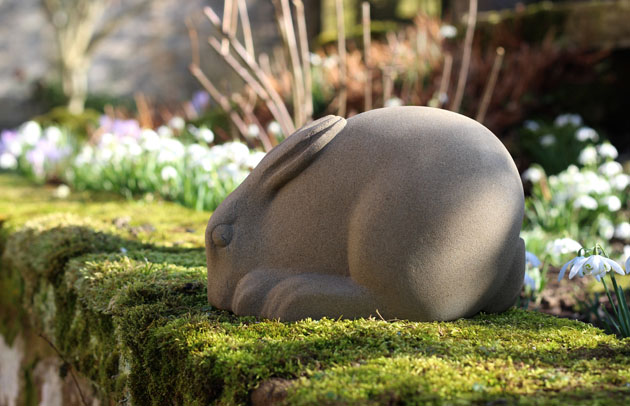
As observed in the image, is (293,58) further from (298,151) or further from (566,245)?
(566,245)

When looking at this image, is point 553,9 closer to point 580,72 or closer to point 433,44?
point 580,72

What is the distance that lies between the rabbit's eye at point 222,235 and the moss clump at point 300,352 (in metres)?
0.25

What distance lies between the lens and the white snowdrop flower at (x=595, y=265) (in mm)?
1965

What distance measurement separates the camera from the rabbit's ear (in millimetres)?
2033

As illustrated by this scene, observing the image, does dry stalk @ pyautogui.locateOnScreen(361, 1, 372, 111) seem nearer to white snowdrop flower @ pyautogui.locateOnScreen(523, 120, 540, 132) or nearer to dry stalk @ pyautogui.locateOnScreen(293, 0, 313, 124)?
dry stalk @ pyautogui.locateOnScreen(293, 0, 313, 124)

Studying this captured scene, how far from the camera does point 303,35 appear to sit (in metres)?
4.07

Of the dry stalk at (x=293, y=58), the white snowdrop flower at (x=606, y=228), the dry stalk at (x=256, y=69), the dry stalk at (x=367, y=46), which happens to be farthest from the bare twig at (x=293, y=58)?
the white snowdrop flower at (x=606, y=228)

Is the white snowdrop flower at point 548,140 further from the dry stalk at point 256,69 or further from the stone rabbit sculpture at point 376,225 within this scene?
the stone rabbit sculpture at point 376,225

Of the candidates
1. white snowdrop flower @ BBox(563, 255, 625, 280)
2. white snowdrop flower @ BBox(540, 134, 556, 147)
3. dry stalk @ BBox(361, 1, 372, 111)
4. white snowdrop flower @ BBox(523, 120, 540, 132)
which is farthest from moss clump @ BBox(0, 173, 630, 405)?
white snowdrop flower @ BBox(523, 120, 540, 132)

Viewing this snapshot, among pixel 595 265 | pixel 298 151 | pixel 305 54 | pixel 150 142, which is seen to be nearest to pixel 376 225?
pixel 298 151

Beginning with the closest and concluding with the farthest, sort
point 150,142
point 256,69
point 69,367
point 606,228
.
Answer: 1. point 69,367
2. point 256,69
3. point 606,228
4. point 150,142

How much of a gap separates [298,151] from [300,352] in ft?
2.27

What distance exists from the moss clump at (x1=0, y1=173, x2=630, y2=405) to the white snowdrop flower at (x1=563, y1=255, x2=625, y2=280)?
0.19 metres

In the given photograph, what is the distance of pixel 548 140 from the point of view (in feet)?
16.6
